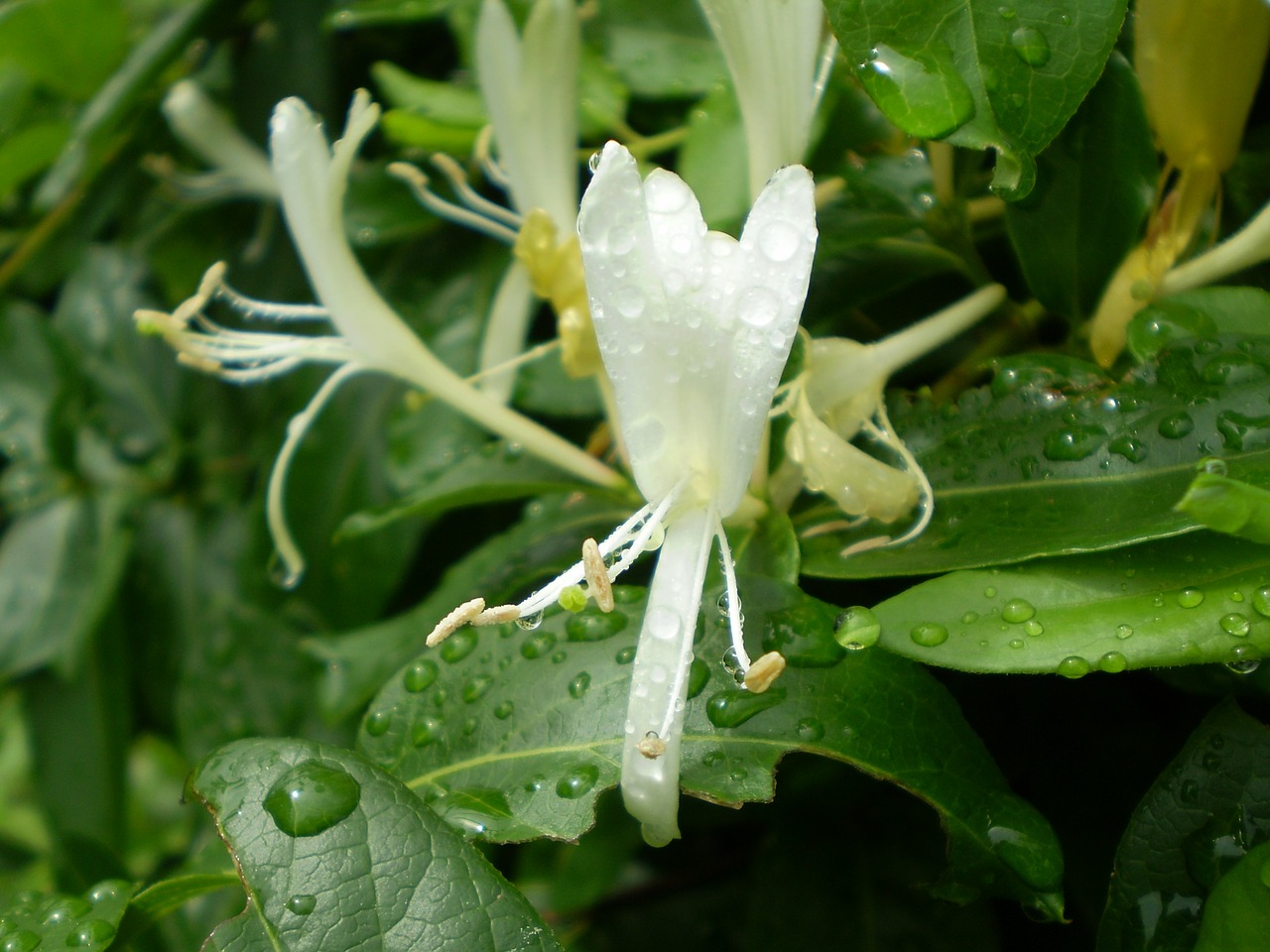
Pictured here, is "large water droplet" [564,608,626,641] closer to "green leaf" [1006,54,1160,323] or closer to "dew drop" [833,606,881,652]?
"dew drop" [833,606,881,652]

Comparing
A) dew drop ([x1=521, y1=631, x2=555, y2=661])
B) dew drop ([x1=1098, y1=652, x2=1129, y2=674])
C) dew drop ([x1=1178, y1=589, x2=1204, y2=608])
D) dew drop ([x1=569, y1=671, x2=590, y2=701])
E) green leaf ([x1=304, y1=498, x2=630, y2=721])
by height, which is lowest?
green leaf ([x1=304, y1=498, x2=630, y2=721])

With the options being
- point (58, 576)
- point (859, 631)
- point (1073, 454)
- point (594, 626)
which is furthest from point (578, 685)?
point (58, 576)

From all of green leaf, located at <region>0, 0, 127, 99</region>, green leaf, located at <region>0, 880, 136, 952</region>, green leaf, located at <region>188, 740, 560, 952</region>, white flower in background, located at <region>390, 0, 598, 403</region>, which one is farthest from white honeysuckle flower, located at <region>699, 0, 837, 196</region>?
green leaf, located at <region>0, 0, 127, 99</region>

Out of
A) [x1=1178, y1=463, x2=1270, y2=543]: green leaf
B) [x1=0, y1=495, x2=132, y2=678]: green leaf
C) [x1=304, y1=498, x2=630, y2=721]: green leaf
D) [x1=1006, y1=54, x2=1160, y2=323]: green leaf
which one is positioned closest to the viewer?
[x1=1178, y1=463, x2=1270, y2=543]: green leaf

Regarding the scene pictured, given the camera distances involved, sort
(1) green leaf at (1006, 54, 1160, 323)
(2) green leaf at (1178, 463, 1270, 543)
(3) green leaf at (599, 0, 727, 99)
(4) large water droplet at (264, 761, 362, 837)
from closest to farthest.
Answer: (2) green leaf at (1178, 463, 1270, 543), (4) large water droplet at (264, 761, 362, 837), (1) green leaf at (1006, 54, 1160, 323), (3) green leaf at (599, 0, 727, 99)

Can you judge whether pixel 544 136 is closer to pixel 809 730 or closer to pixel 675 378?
pixel 675 378

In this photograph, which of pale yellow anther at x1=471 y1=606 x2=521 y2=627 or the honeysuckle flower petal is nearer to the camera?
pale yellow anther at x1=471 y1=606 x2=521 y2=627

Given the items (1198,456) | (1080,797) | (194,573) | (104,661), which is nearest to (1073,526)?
(1198,456)
